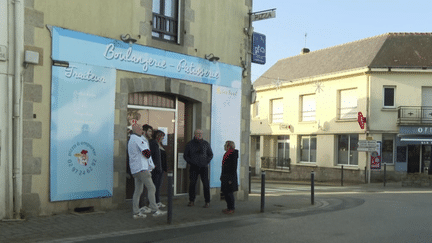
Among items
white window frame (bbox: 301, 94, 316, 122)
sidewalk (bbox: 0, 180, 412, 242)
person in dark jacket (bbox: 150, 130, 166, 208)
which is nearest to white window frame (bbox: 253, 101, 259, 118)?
white window frame (bbox: 301, 94, 316, 122)

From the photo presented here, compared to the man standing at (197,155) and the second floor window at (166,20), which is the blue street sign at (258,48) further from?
the man standing at (197,155)

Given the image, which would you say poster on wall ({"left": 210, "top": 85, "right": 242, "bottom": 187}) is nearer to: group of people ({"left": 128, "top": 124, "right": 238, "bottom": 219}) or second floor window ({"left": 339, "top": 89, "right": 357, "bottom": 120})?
group of people ({"left": 128, "top": 124, "right": 238, "bottom": 219})

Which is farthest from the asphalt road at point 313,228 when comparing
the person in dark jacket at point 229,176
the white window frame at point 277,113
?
the white window frame at point 277,113

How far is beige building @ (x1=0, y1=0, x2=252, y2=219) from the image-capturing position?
8.54m

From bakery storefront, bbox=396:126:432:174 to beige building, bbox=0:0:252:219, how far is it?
1576 cm

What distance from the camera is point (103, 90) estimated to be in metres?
9.91

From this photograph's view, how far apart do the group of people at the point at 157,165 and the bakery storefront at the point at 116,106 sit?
80 centimetres

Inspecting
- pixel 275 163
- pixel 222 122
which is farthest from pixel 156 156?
pixel 275 163

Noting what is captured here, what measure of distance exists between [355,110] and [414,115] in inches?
123

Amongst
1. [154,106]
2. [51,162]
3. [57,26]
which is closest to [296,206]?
[154,106]

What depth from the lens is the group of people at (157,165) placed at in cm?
895

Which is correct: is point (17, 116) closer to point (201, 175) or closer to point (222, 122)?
point (201, 175)

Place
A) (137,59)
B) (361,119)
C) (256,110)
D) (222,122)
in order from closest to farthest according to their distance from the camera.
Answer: (137,59) < (222,122) < (361,119) < (256,110)

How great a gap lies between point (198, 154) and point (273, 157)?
23.6m
